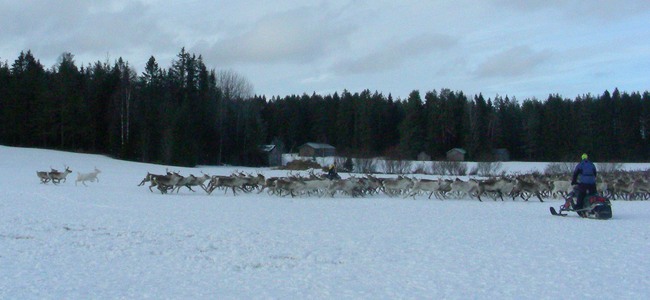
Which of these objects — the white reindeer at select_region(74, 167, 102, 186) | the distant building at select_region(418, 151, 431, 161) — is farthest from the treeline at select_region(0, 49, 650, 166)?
the white reindeer at select_region(74, 167, 102, 186)

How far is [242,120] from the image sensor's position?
61875 millimetres

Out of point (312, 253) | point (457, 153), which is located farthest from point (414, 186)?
point (457, 153)

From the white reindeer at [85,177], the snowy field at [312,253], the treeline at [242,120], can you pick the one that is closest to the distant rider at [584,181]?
the snowy field at [312,253]

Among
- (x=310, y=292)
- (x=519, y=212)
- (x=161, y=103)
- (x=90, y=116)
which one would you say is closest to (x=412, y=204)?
(x=519, y=212)

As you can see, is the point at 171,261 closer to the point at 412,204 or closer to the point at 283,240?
the point at 283,240

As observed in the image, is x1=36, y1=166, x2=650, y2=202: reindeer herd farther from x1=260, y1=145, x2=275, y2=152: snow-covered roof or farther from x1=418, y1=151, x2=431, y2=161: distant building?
x1=418, y1=151, x2=431, y2=161: distant building

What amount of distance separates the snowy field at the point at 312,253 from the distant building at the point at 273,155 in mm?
42427

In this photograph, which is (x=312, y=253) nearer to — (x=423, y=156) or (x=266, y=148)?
(x=266, y=148)

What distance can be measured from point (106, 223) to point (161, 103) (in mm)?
44191

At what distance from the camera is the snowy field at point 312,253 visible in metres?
7.87

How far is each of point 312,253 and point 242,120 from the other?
5223 cm

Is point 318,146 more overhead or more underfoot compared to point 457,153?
more overhead

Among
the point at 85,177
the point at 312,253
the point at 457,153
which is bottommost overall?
the point at 312,253

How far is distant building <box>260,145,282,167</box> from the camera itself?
202 ft
